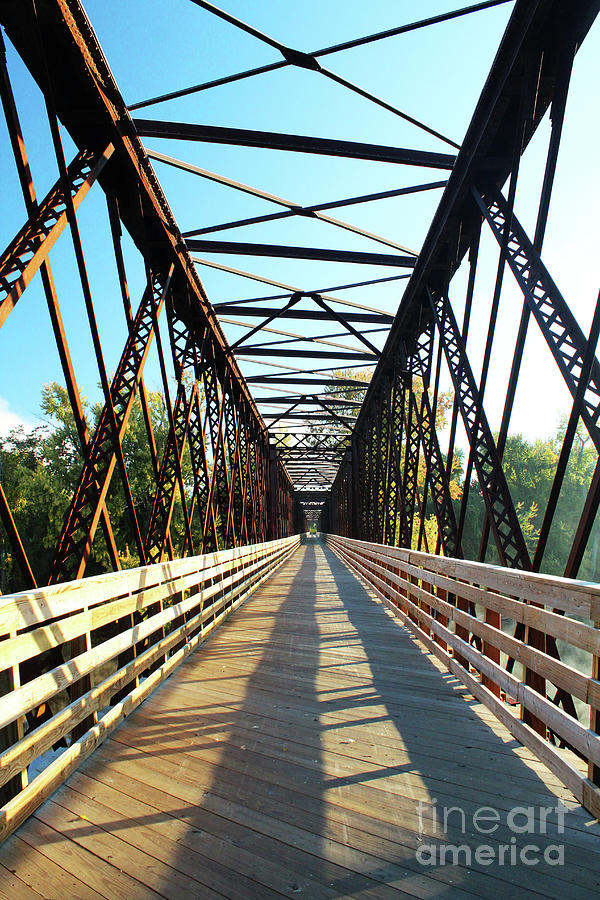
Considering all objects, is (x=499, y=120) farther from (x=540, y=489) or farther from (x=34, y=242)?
(x=540, y=489)

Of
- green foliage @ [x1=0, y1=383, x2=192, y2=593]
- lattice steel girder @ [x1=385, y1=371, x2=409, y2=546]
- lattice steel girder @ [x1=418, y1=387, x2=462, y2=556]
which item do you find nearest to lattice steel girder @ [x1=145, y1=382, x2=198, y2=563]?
lattice steel girder @ [x1=418, y1=387, x2=462, y2=556]

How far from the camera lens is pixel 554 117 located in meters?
4.55

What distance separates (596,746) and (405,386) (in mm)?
9873

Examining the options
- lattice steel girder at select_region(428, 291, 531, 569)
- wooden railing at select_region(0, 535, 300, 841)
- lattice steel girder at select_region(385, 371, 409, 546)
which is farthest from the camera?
lattice steel girder at select_region(385, 371, 409, 546)

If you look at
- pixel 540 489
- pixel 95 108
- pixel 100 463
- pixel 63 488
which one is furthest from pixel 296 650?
pixel 540 489

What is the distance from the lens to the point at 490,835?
7.52 feet

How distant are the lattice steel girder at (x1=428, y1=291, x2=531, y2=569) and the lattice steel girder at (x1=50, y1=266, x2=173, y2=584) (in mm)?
3590

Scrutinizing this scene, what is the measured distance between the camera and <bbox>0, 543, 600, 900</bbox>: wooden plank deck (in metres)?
2.00

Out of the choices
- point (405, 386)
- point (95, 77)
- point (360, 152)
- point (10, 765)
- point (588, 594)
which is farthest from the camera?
point (405, 386)

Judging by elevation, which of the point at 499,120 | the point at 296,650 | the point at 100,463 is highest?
the point at 499,120

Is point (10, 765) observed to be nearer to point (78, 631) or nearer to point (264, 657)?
point (78, 631)

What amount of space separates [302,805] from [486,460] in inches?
178

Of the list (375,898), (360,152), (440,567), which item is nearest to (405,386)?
(360,152)

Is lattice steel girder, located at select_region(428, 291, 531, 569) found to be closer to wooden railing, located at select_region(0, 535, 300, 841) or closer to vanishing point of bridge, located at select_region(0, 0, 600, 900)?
vanishing point of bridge, located at select_region(0, 0, 600, 900)
